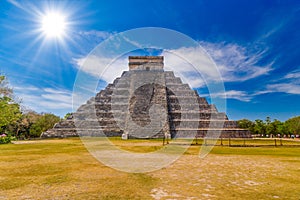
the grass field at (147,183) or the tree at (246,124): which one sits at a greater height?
the tree at (246,124)

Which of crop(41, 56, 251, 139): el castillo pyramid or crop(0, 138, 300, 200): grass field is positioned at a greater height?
crop(41, 56, 251, 139): el castillo pyramid

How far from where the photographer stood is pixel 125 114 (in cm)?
3703

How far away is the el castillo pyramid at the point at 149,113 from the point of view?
32.9 m

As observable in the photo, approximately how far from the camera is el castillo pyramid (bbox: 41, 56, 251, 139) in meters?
32.9

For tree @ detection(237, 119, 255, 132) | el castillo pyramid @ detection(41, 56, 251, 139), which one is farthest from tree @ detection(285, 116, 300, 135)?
el castillo pyramid @ detection(41, 56, 251, 139)

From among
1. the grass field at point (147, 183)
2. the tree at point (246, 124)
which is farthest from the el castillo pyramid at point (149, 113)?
the tree at point (246, 124)

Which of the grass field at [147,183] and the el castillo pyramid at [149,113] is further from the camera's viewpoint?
the el castillo pyramid at [149,113]

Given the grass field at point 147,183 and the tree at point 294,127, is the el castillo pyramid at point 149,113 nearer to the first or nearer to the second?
the grass field at point 147,183

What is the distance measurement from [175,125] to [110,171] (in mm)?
26946

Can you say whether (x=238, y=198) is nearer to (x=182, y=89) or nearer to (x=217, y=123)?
(x=217, y=123)

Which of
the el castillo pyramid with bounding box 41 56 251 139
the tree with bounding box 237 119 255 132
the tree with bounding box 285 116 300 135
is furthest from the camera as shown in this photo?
the tree with bounding box 237 119 255 132

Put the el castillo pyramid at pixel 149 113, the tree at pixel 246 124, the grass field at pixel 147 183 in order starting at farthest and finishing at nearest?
the tree at pixel 246 124, the el castillo pyramid at pixel 149 113, the grass field at pixel 147 183

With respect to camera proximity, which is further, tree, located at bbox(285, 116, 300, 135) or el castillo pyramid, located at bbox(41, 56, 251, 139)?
tree, located at bbox(285, 116, 300, 135)

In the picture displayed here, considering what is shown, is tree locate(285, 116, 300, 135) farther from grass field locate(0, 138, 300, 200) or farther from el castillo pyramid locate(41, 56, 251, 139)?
grass field locate(0, 138, 300, 200)
